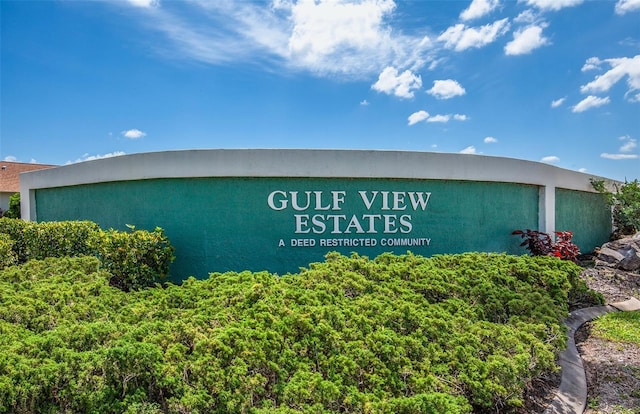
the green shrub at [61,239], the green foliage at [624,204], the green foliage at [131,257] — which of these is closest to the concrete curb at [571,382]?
the green foliage at [131,257]


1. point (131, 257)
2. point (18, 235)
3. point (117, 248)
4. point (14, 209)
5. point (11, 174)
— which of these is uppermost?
point (11, 174)

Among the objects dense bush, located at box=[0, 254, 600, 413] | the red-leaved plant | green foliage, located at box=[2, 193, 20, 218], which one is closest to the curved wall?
the red-leaved plant

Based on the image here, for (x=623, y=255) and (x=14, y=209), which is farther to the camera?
(x=14, y=209)

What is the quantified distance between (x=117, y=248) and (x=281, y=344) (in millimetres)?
4927

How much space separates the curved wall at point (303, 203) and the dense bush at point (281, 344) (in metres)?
2.59

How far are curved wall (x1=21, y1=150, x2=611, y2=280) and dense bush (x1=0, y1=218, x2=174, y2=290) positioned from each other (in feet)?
1.61

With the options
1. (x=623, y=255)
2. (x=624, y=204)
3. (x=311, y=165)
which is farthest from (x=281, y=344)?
(x=624, y=204)

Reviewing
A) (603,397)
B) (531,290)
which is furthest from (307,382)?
(531,290)

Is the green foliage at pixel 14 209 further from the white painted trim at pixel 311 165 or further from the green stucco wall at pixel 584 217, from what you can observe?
the green stucco wall at pixel 584 217

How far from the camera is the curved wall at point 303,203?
8.30 m

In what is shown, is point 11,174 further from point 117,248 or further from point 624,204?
point 624,204

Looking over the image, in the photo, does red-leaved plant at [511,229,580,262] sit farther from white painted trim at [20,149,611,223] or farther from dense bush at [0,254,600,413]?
dense bush at [0,254,600,413]

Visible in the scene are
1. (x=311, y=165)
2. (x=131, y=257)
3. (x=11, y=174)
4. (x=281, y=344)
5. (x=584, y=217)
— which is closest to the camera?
(x=281, y=344)

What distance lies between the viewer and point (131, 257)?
7719mm
